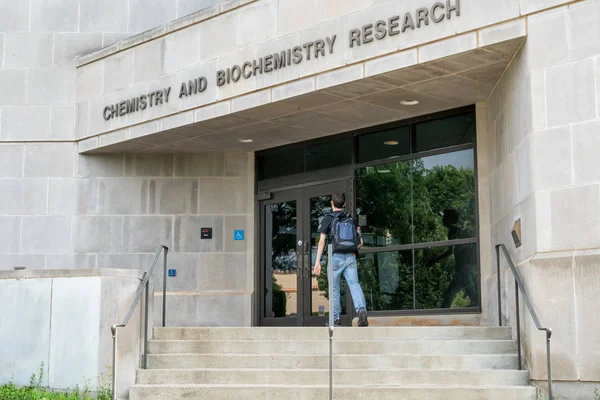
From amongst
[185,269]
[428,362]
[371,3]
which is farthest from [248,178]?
[428,362]

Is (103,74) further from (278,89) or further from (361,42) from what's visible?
(361,42)

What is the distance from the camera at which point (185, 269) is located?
1463 centimetres

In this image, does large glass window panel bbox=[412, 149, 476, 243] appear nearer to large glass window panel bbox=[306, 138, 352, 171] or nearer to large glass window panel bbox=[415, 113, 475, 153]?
large glass window panel bbox=[415, 113, 475, 153]

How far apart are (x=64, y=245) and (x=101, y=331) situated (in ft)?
16.2

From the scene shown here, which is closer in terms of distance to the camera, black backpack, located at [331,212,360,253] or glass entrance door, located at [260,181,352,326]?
black backpack, located at [331,212,360,253]

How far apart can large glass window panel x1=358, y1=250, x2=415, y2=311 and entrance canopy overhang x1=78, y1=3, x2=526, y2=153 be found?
6.89ft

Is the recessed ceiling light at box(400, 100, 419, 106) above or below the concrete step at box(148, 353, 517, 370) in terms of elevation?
above

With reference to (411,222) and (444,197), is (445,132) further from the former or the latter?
(411,222)

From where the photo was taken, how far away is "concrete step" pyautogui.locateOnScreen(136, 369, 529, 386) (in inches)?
356

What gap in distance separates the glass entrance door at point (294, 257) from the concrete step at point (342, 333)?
10.4ft

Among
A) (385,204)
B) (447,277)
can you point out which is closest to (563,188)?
(447,277)

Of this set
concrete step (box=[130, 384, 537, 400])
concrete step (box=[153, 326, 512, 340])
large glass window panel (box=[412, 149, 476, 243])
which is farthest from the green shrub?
large glass window panel (box=[412, 149, 476, 243])

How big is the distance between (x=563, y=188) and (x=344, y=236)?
126 inches

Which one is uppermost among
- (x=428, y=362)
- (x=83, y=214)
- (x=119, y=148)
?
(x=119, y=148)
